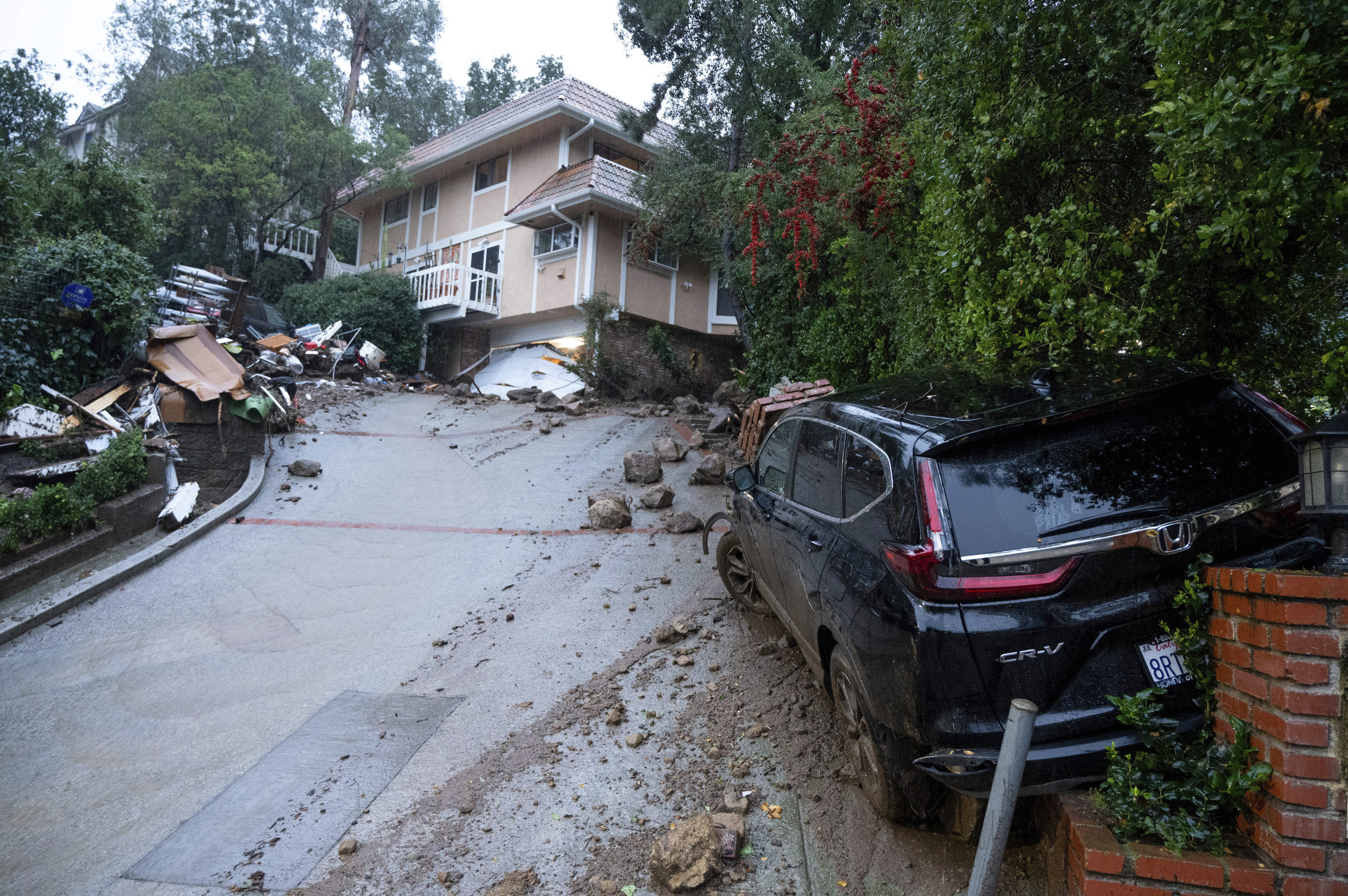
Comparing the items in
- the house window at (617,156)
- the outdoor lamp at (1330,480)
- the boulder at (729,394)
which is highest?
the house window at (617,156)

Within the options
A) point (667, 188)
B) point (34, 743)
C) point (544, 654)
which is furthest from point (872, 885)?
point (667, 188)

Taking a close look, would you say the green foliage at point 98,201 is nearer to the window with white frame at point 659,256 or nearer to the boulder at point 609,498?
the window with white frame at point 659,256

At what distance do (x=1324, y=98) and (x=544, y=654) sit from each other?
526 centimetres

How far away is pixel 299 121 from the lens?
23.0 metres

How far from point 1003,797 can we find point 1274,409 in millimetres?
1888

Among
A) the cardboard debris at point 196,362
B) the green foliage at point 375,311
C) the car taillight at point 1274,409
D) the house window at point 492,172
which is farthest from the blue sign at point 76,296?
the car taillight at point 1274,409

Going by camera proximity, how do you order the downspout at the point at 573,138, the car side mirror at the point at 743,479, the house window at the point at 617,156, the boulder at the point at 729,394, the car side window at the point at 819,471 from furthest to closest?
the house window at the point at 617,156
the downspout at the point at 573,138
the boulder at the point at 729,394
the car side mirror at the point at 743,479
the car side window at the point at 819,471

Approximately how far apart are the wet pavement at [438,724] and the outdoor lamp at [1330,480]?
5.31 ft

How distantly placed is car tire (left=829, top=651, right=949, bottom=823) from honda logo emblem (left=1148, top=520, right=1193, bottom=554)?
3.72 feet

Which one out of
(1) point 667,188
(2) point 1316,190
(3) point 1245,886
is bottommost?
(3) point 1245,886

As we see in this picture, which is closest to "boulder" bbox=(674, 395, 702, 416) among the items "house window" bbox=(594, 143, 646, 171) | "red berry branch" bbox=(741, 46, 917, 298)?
"red berry branch" bbox=(741, 46, 917, 298)

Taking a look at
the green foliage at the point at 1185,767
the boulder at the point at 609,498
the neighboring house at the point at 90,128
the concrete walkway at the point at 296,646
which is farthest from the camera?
the neighboring house at the point at 90,128

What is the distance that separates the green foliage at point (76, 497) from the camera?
8031mm

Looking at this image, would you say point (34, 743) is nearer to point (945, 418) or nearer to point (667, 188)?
point (945, 418)
